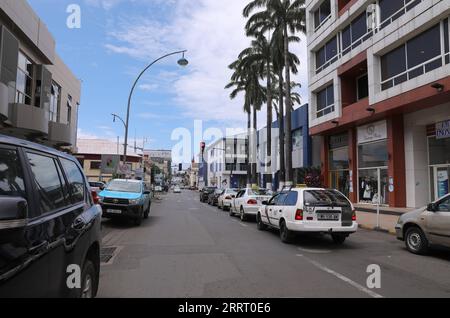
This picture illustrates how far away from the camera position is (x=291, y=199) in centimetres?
1141

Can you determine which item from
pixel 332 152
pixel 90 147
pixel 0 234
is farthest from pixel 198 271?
pixel 90 147

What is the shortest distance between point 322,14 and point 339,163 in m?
12.1

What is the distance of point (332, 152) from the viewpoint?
3150 centimetres

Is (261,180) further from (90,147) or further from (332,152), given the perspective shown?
(90,147)

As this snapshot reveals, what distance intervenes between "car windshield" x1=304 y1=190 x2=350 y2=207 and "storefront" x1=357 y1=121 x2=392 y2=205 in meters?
13.3

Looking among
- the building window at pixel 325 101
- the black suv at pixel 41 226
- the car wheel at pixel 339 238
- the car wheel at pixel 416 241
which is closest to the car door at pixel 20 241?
the black suv at pixel 41 226

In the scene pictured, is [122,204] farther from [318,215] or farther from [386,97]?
[386,97]

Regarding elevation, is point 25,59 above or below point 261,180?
above

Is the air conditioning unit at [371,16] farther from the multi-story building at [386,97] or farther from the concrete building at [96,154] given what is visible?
the concrete building at [96,154]

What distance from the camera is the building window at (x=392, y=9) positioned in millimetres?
20878

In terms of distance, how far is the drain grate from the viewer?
8211 millimetres

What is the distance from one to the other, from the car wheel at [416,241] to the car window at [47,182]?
8480mm

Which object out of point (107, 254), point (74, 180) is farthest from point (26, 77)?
point (74, 180)

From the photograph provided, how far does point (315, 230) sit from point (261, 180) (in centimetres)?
4743
